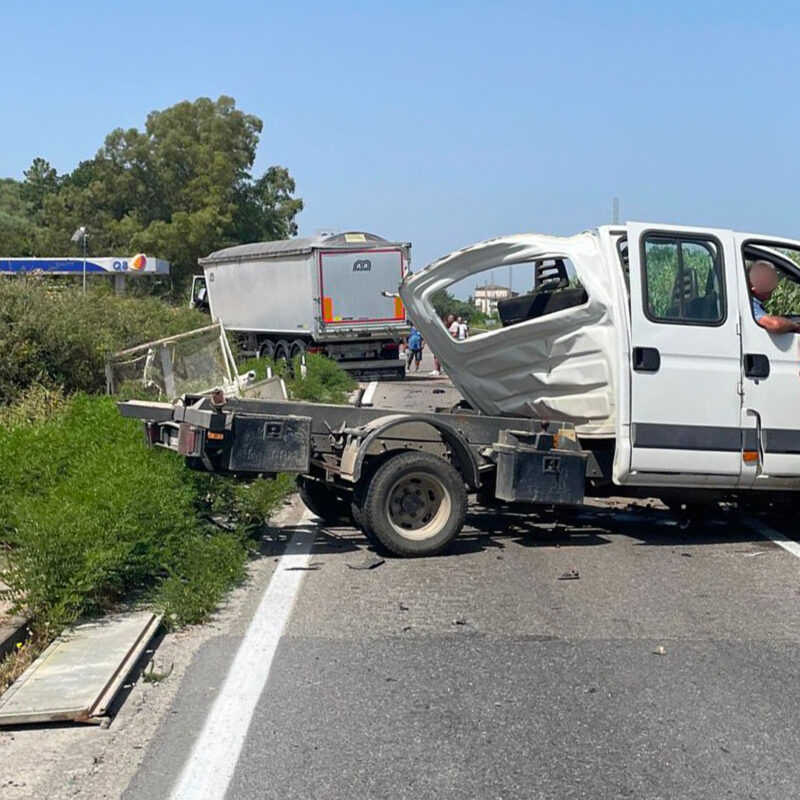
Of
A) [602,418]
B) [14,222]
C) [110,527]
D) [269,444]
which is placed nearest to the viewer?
[110,527]

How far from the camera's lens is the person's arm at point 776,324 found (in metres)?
8.62

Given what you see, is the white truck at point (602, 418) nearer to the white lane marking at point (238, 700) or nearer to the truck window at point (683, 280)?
the truck window at point (683, 280)

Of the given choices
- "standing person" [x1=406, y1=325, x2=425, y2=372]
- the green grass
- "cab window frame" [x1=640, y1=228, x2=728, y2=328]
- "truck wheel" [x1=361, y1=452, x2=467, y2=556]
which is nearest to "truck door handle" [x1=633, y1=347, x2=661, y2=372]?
"cab window frame" [x1=640, y1=228, x2=728, y2=328]

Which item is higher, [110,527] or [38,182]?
[38,182]

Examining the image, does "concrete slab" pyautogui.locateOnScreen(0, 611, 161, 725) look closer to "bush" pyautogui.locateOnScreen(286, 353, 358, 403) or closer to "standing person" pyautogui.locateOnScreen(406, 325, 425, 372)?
"bush" pyautogui.locateOnScreen(286, 353, 358, 403)

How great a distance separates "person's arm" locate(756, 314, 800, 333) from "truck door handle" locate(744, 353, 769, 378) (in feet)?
0.72

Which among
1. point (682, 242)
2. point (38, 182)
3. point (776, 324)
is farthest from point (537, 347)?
point (38, 182)

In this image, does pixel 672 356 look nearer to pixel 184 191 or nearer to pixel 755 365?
pixel 755 365

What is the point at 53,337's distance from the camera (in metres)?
15.3

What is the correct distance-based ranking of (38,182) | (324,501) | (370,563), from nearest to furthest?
(370,563)
(324,501)
(38,182)

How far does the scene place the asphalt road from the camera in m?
4.59

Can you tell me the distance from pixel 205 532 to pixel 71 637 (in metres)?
2.52

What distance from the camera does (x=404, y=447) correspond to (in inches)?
337

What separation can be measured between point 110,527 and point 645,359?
13.6ft
